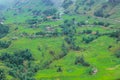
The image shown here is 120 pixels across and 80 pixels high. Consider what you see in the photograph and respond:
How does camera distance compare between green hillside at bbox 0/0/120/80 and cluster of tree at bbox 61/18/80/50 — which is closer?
green hillside at bbox 0/0/120/80

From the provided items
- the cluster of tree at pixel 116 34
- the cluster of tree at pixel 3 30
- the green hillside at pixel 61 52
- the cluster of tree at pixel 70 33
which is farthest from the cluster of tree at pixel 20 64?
the cluster of tree at pixel 3 30

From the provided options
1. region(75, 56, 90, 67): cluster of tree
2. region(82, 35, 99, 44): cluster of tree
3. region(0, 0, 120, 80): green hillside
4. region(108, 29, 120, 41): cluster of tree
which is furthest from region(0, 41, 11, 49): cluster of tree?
region(108, 29, 120, 41): cluster of tree

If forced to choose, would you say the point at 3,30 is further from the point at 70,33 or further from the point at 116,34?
the point at 116,34

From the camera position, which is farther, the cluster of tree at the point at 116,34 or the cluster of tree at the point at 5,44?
the cluster of tree at the point at 116,34

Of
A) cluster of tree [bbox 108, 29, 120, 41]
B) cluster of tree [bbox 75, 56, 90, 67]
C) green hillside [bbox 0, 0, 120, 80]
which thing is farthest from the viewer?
cluster of tree [bbox 108, 29, 120, 41]

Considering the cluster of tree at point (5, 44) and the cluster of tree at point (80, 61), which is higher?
the cluster of tree at point (5, 44)

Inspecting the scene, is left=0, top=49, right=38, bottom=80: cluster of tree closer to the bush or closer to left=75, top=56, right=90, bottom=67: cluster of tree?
the bush

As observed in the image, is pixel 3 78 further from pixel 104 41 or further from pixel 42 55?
pixel 104 41

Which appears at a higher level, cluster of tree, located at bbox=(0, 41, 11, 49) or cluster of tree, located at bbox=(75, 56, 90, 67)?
cluster of tree, located at bbox=(0, 41, 11, 49)

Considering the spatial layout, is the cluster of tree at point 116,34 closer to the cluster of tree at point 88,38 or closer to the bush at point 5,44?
the cluster of tree at point 88,38
